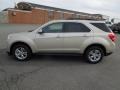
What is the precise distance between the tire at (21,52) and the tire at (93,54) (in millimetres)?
2315

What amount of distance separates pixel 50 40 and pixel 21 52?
131 cm

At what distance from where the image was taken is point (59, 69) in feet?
24.3

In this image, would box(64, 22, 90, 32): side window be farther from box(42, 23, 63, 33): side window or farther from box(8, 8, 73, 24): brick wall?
box(8, 8, 73, 24): brick wall

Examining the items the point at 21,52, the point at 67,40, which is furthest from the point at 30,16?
the point at 67,40

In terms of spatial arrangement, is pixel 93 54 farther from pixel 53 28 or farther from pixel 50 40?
pixel 53 28

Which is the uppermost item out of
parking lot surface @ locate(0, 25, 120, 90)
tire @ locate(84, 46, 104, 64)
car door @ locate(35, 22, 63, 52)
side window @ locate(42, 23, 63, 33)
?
side window @ locate(42, 23, 63, 33)

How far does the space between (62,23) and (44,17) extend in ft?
157

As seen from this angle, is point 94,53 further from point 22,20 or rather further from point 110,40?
point 22,20

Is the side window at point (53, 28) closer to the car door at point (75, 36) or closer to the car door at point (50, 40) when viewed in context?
the car door at point (50, 40)

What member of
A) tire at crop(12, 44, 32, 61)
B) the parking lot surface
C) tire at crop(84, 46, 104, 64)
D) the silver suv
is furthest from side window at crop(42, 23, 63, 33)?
tire at crop(84, 46, 104, 64)

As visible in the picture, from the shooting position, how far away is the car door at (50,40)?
838 cm

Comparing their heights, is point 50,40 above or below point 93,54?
above

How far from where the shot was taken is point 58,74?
22.2 ft

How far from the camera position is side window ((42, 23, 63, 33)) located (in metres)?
8.52
